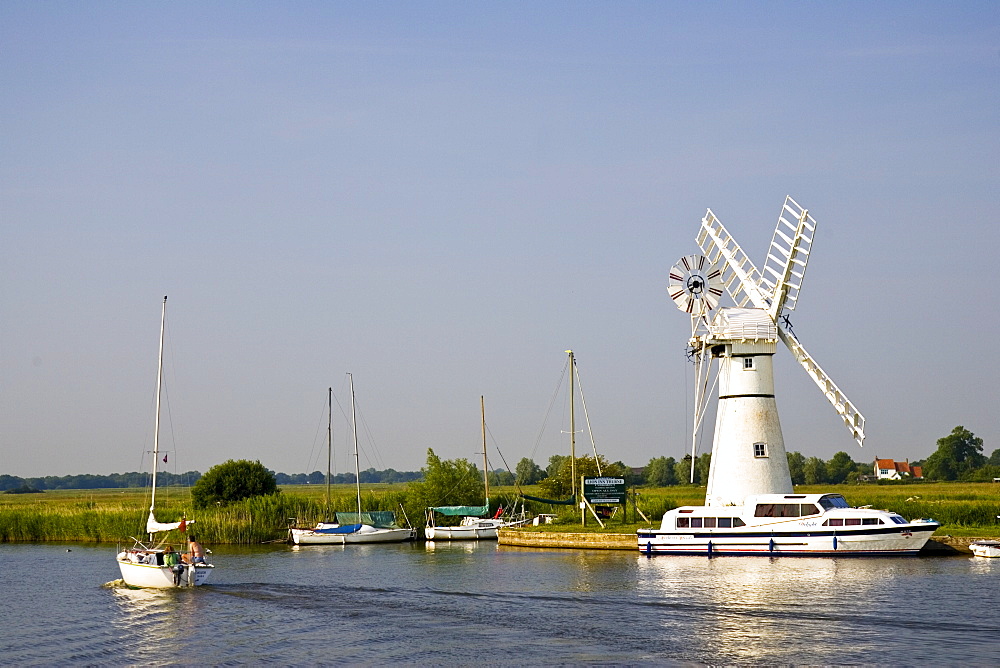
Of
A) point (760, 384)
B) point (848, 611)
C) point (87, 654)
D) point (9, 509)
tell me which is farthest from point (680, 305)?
point (9, 509)

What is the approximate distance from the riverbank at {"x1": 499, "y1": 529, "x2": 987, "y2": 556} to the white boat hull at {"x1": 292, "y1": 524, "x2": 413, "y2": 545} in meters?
11.9

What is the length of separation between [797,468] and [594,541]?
137m

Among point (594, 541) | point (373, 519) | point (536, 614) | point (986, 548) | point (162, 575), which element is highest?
point (373, 519)

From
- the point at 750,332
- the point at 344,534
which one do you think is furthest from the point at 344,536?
the point at 750,332

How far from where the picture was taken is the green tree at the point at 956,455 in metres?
173

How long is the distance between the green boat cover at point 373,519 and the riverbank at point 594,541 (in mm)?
14556

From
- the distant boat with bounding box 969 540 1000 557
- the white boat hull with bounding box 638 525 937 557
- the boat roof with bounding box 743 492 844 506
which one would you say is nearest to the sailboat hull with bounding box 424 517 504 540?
the white boat hull with bounding box 638 525 937 557

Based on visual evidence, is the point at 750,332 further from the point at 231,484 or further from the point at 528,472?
the point at 528,472

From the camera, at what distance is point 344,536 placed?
238ft

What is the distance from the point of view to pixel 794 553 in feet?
166

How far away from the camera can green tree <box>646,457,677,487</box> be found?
180 m

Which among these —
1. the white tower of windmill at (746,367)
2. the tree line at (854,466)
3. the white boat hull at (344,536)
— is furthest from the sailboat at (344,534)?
the tree line at (854,466)

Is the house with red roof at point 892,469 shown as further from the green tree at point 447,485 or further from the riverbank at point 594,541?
the riverbank at point 594,541

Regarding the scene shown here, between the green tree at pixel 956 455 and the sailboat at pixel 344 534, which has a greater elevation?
the green tree at pixel 956 455
